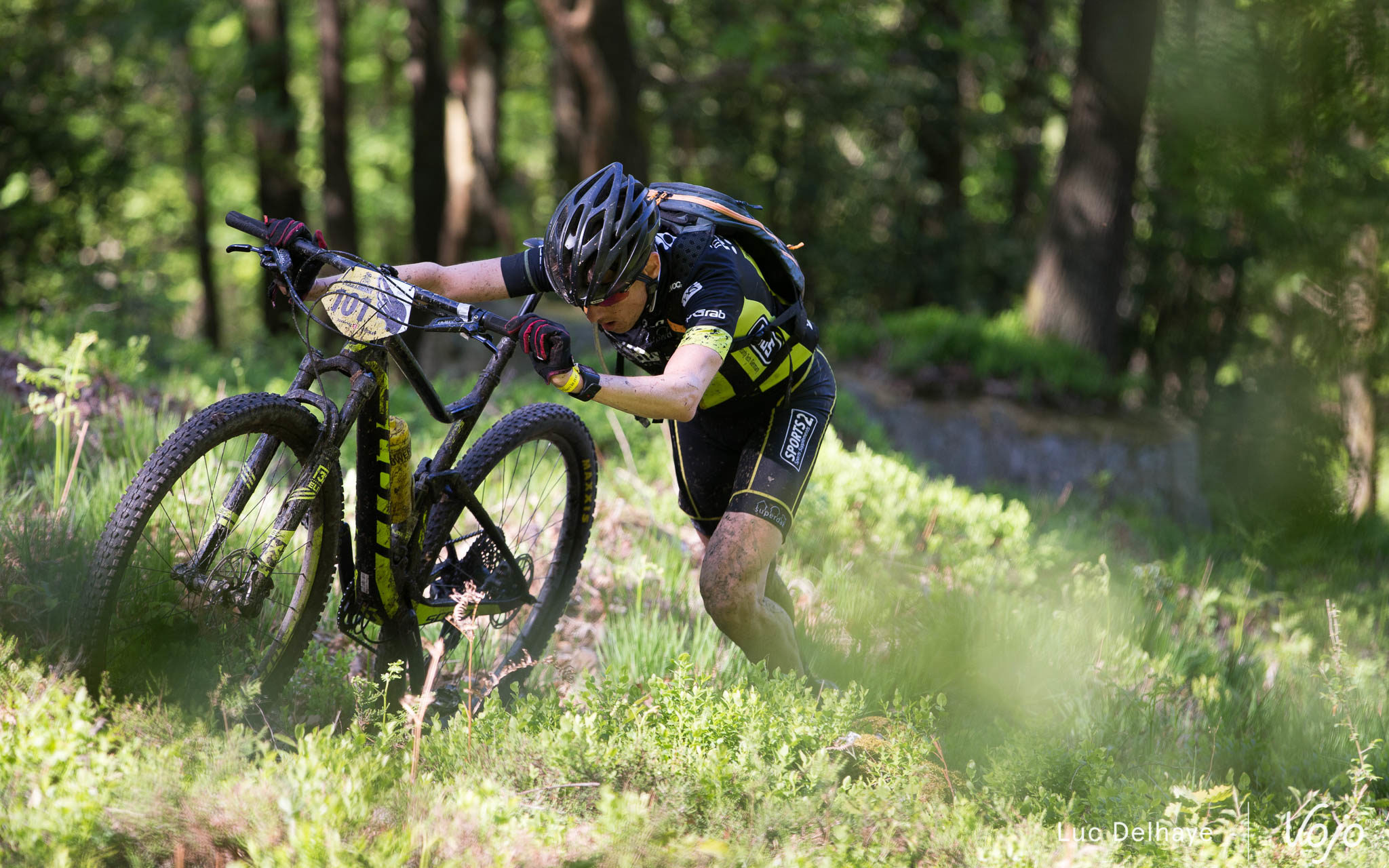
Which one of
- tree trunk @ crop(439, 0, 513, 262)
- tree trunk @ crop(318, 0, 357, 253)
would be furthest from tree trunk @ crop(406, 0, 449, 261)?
tree trunk @ crop(318, 0, 357, 253)

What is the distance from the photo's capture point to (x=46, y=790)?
2.55 m

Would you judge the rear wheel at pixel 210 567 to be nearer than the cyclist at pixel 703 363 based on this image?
Yes

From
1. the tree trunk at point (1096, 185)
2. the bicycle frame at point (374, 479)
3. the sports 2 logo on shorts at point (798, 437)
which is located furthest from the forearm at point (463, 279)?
the tree trunk at point (1096, 185)

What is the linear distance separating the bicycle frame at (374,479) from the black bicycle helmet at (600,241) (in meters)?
0.20

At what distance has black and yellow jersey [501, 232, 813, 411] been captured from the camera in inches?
133

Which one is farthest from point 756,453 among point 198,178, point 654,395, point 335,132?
point 198,178

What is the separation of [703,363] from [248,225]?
1.46m

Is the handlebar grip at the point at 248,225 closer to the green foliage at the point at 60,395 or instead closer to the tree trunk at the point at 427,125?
the green foliage at the point at 60,395

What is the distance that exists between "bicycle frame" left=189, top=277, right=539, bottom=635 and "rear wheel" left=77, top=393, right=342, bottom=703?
0.09 feet

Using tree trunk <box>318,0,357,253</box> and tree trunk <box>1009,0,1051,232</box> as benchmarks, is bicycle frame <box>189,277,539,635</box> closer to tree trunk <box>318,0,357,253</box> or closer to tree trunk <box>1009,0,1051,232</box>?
tree trunk <box>318,0,357,253</box>

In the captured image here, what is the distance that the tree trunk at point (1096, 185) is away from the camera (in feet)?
33.7

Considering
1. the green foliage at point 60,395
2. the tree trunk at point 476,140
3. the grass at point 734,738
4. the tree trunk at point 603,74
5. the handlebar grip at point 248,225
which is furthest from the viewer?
the tree trunk at point 476,140

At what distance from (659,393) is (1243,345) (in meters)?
14.0

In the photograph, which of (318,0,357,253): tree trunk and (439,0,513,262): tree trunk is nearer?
(318,0,357,253): tree trunk
